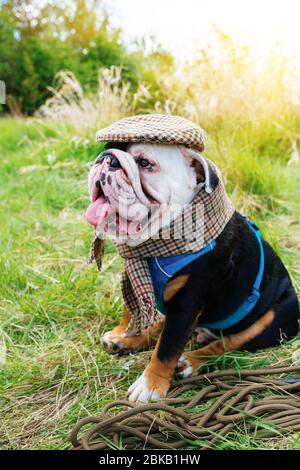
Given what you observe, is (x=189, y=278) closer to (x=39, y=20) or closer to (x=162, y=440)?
(x=162, y=440)

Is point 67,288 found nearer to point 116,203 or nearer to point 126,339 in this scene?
point 126,339

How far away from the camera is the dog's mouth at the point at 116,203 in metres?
1.74

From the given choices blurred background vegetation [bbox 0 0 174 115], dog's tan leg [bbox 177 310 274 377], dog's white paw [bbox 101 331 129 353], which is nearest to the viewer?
dog's tan leg [bbox 177 310 274 377]

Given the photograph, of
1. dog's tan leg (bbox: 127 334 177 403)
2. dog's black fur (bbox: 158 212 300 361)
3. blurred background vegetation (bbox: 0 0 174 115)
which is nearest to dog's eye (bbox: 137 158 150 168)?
dog's black fur (bbox: 158 212 300 361)

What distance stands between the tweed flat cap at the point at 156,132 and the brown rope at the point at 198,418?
0.88 m

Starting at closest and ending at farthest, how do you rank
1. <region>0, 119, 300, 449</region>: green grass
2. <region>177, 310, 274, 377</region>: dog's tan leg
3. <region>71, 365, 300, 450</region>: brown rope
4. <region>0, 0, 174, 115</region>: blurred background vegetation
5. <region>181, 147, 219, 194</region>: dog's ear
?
<region>71, 365, 300, 450</region>: brown rope < <region>181, 147, 219, 194</region>: dog's ear < <region>0, 119, 300, 449</region>: green grass < <region>177, 310, 274, 377</region>: dog's tan leg < <region>0, 0, 174, 115</region>: blurred background vegetation

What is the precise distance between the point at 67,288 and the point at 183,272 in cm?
100

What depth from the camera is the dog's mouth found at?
1.74 m

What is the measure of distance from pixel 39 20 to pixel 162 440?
38.0ft

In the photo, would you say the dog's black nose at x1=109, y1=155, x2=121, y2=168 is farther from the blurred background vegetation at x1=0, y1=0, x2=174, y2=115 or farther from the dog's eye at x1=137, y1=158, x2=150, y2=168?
the blurred background vegetation at x1=0, y1=0, x2=174, y2=115

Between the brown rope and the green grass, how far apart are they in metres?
0.05

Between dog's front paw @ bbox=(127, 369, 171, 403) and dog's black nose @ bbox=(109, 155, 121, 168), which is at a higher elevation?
dog's black nose @ bbox=(109, 155, 121, 168)

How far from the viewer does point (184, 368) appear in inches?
83.4
